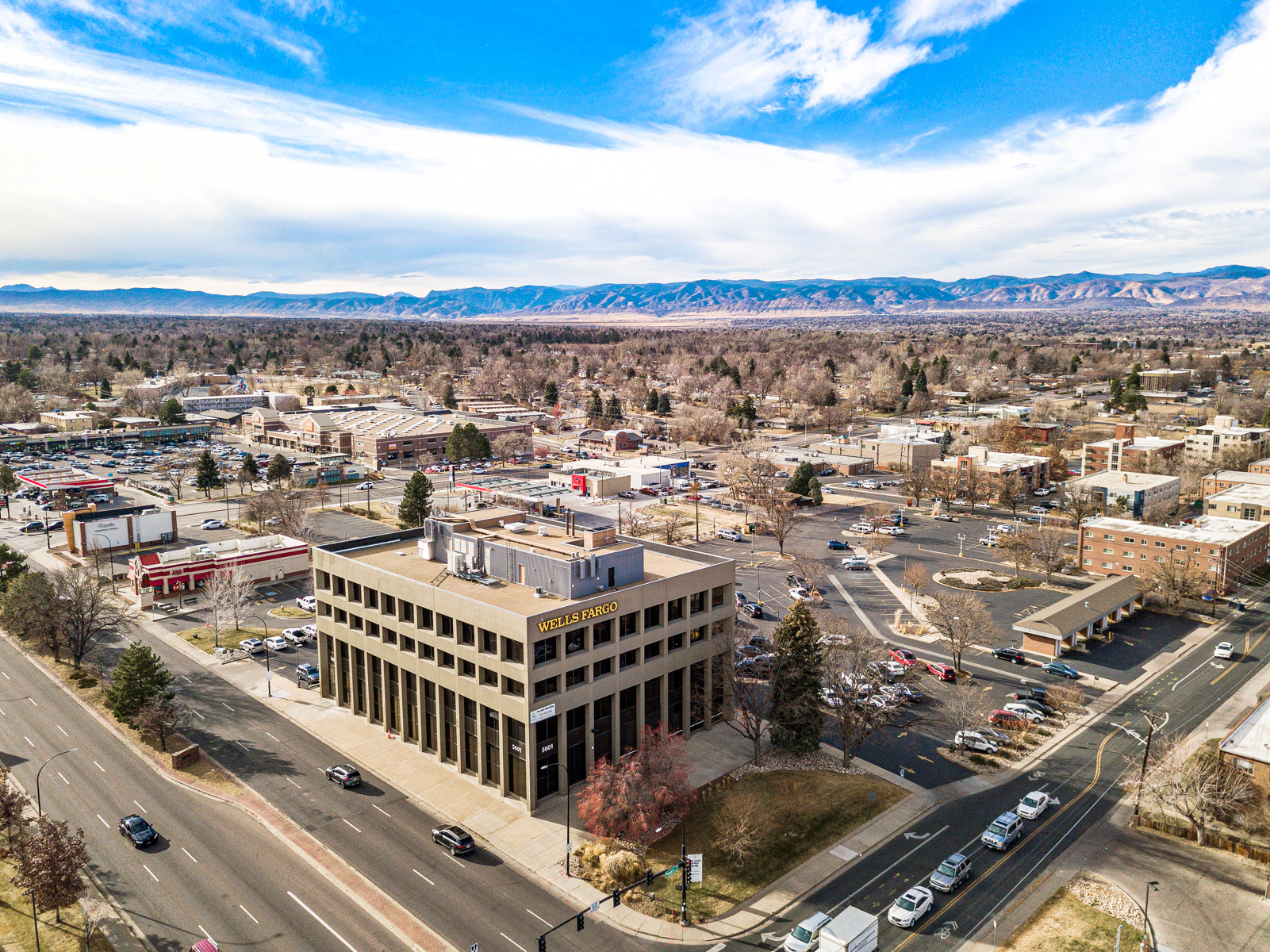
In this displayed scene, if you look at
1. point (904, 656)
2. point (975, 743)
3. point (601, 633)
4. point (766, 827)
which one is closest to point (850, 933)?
point (766, 827)

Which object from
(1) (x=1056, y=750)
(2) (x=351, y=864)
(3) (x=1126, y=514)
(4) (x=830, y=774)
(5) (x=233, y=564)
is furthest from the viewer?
(3) (x=1126, y=514)

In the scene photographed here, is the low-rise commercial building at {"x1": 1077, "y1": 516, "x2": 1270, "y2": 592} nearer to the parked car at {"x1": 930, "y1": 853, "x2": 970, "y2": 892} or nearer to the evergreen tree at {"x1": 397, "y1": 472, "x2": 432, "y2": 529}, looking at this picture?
the parked car at {"x1": 930, "y1": 853, "x2": 970, "y2": 892}

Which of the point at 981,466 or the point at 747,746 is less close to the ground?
the point at 981,466

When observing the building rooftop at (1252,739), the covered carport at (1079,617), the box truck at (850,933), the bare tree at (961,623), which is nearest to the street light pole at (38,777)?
the box truck at (850,933)

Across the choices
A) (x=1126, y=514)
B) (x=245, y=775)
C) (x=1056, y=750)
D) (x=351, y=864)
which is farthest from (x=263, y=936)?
(x=1126, y=514)

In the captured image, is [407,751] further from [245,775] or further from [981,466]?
[981,466]

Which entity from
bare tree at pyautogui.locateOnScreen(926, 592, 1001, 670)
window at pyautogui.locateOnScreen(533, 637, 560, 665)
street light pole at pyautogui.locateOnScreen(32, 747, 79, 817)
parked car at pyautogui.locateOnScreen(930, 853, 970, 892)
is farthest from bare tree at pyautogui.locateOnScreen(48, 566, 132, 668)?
bare tree at pyautogui.locateOnScreen(926, 592, 1001, 670)
